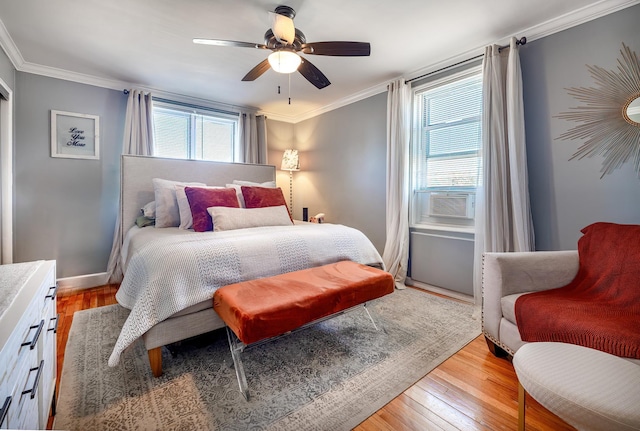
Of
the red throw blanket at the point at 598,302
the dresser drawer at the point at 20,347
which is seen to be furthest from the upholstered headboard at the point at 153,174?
the red throw blanket at the point at 598,302

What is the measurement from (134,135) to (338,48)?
2690 mm

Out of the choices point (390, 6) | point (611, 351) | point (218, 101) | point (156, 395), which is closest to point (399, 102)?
point (390, 6)

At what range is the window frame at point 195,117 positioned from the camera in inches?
148

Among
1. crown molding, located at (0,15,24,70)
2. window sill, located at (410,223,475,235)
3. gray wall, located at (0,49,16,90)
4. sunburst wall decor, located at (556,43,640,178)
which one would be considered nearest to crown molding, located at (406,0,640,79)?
sunburst wall decor, located at (556,43,640,178)

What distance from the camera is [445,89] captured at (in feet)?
10.0

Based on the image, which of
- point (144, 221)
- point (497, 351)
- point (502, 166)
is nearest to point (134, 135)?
point (144, 221)

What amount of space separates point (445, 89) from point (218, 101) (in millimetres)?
3011

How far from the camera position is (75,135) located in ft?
10.4

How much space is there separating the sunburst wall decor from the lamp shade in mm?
3327

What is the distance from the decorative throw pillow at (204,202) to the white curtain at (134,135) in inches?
47.9

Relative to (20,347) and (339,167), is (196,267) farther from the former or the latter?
(339,167)

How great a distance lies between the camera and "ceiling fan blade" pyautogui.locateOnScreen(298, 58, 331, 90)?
225cm

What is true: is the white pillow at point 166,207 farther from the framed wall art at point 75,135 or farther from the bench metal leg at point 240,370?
the bench metal leg at point 240,370

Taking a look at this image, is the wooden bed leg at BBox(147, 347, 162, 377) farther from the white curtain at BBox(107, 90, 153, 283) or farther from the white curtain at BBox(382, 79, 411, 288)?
the white curtain at BBox(382, 79, 411, 288)
